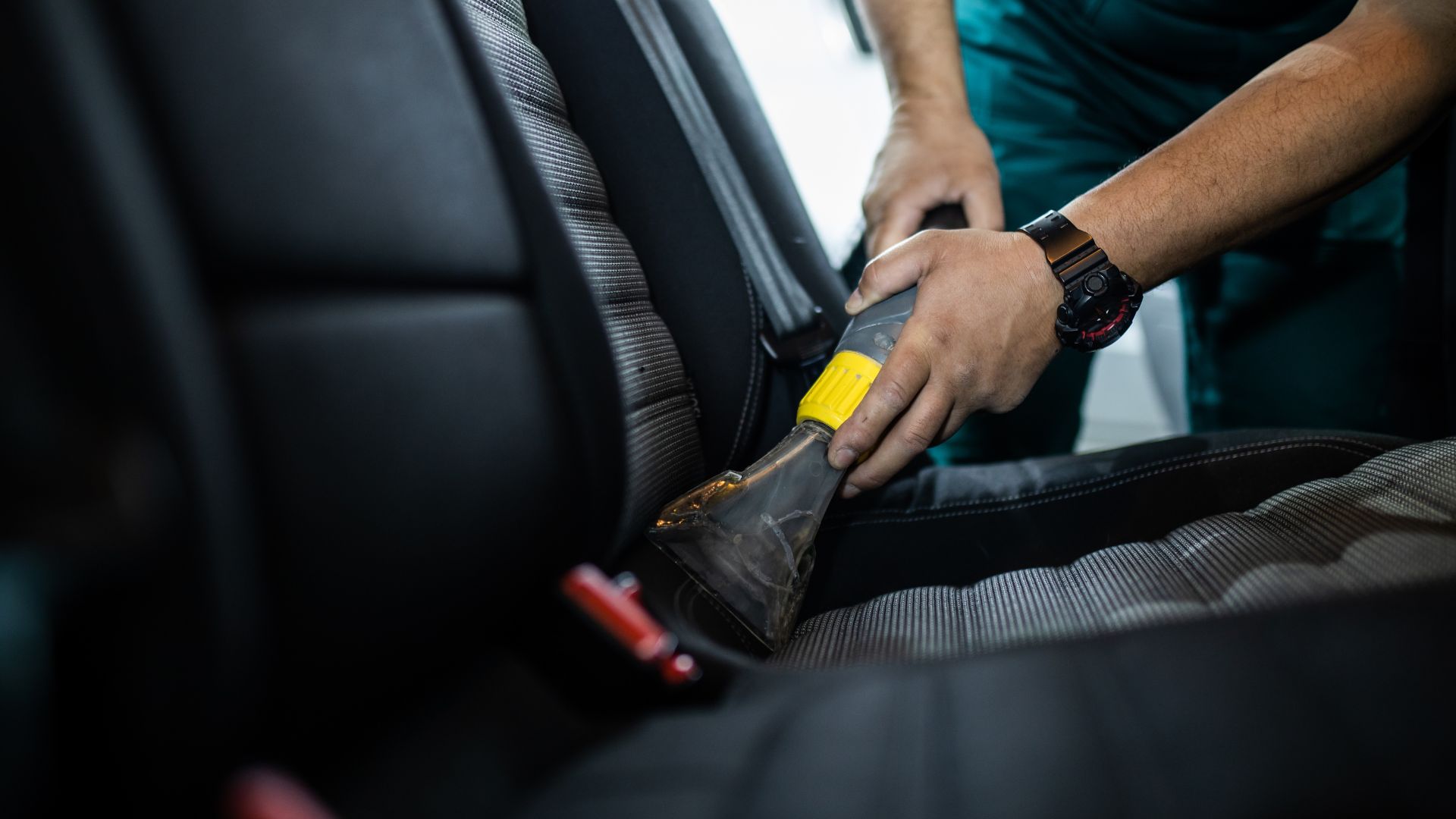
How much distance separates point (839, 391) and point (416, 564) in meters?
0.38

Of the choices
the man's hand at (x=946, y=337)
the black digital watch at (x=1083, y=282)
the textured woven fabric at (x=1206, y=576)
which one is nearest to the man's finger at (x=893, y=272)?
the man's hand at (x=946, y=337)

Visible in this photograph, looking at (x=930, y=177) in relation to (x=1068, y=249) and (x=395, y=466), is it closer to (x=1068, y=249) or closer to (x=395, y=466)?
(x=1068, y=249)

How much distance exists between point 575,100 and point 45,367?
0.53m

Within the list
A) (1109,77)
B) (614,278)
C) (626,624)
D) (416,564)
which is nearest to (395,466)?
(416,564)

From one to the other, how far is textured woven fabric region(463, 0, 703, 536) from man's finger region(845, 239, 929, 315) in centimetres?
17

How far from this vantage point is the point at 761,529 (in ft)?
2.00

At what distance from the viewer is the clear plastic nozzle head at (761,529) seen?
22.6 inches

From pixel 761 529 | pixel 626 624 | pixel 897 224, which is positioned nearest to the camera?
pixel 626 624

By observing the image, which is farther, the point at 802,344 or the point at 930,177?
the point at 930,177

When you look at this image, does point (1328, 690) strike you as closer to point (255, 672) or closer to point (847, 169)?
point (255, 672)

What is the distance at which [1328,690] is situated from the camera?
1.14ft

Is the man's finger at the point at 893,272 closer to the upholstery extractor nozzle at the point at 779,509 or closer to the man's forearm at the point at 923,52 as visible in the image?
the upholstery extractor nozzle at the point at 779,509

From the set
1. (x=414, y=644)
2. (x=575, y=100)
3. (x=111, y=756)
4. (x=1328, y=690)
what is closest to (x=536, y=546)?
(x=414, y=644)

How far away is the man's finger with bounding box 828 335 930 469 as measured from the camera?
0.63m
